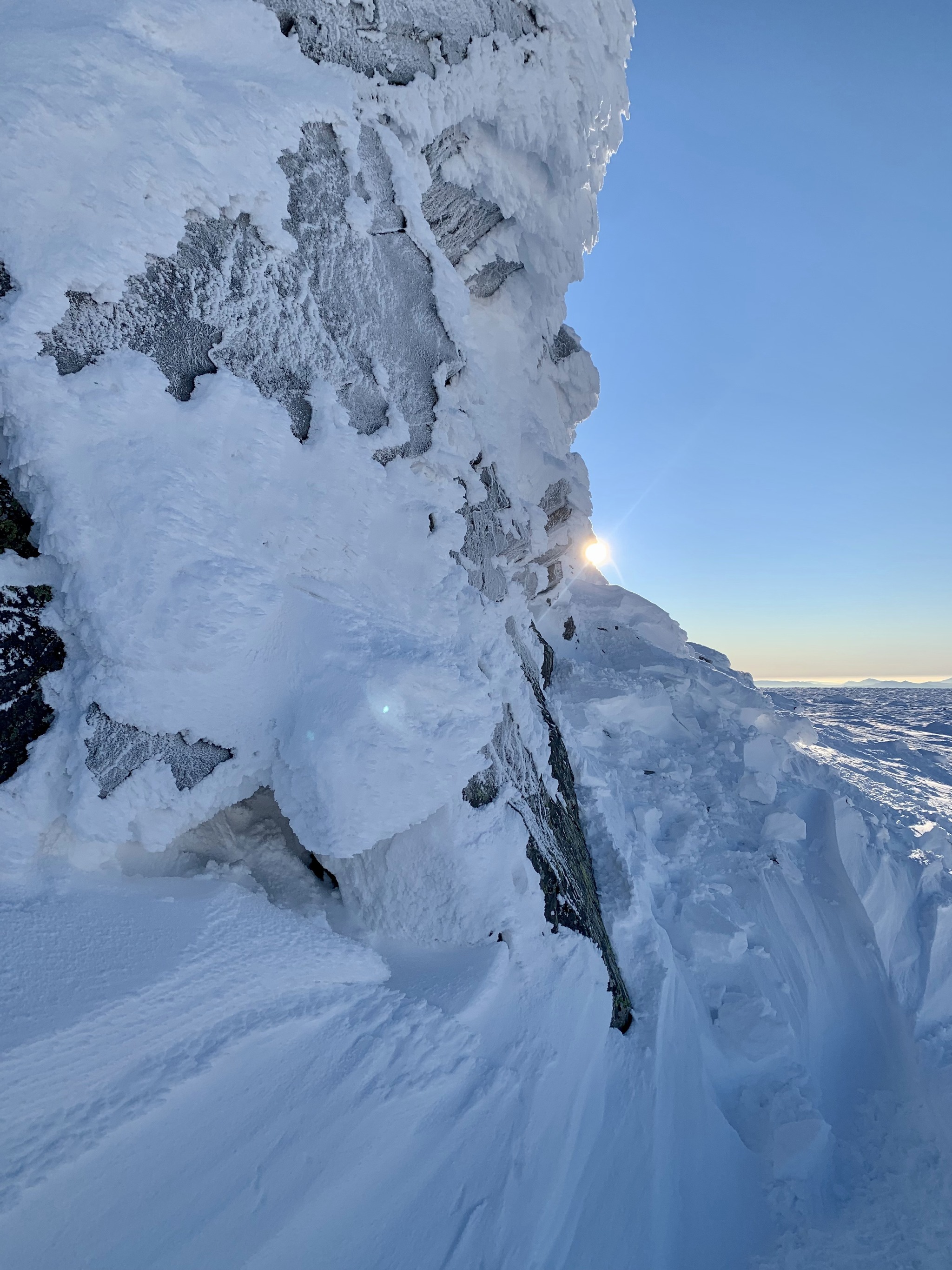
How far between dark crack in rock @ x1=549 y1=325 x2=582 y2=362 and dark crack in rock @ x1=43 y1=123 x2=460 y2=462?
8.68ft

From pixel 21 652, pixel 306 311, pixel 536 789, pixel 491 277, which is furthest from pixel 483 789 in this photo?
pixel 491 277

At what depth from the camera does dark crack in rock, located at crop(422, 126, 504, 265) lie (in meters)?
3.83

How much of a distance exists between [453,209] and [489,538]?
217 cm

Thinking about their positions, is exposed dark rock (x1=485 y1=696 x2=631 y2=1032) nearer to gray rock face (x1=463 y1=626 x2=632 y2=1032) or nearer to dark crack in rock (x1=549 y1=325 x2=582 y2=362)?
gray rock face (x1=463 y1=626 x2=632 y2=1032)

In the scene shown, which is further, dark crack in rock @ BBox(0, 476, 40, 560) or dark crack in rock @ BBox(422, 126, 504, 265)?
dark crack in rock @ BBox(422, 126, 504, 265)

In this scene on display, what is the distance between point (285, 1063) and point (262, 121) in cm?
364

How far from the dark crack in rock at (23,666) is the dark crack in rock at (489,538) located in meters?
1.99

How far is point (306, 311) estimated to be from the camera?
293 centimetres

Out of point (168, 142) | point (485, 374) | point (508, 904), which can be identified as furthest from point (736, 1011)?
point (168, 142)

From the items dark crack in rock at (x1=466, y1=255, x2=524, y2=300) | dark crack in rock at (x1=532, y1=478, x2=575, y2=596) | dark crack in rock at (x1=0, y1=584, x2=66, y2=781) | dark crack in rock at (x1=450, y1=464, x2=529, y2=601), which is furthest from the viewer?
dark crack in rock at (x1=532, y1=478, x2=575, y2=596)

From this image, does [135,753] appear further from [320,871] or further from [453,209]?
[453,209]

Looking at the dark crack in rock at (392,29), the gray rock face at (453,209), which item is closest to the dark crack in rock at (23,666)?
the dark crack in rock at (392,29)

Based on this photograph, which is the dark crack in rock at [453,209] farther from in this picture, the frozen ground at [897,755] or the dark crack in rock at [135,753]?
the frozen ground at [897,755]

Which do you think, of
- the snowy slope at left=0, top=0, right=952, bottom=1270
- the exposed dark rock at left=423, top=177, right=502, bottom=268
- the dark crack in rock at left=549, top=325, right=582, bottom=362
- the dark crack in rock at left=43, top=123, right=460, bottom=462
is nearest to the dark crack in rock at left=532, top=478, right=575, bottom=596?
the dark crack in rock at left=549, top=325, right=582, bottom=362
